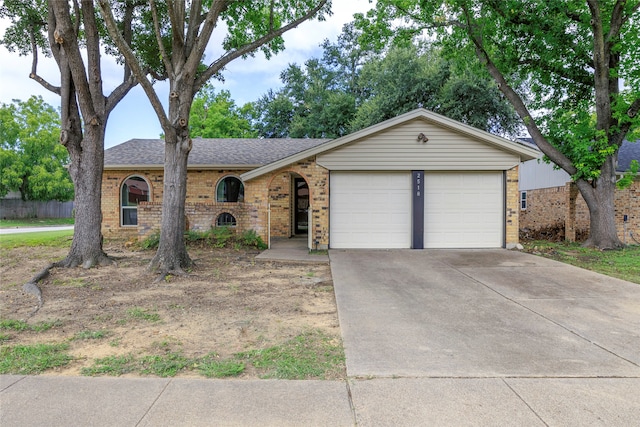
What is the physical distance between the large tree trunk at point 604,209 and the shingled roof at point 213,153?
31.3ft

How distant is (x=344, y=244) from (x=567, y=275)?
5638 millimetres

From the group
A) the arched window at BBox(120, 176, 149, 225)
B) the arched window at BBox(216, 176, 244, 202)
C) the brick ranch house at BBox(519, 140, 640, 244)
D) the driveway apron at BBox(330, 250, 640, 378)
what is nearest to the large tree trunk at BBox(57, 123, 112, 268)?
the arched window at BBox(120, 176, 149, 225)

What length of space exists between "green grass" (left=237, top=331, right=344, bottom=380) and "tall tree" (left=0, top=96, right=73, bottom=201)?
31.5m

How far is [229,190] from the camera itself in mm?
13859

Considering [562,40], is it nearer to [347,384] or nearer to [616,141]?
[616,141]

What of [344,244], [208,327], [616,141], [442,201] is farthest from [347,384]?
[616,141]

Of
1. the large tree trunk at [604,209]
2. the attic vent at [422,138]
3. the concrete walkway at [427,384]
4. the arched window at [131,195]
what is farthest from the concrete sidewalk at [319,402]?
the arched window at [131,195]

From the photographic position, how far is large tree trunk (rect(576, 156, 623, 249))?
35.7 feet

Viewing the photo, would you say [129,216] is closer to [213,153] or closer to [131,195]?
[131,195]

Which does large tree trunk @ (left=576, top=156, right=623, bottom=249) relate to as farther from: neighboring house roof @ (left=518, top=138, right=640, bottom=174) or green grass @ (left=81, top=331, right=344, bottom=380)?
green grass @ (left=81, top=331, right=344, bottom=380)

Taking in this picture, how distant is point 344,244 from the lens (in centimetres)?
1097

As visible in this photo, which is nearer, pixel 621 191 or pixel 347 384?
pixel 347 384

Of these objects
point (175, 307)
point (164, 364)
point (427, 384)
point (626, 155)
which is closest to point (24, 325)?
point (175, 307)

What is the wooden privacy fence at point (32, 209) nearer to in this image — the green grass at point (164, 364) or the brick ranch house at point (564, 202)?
the green grass at point (164, 364)
